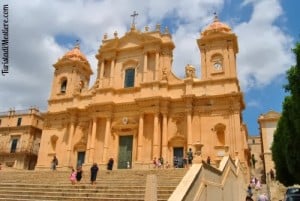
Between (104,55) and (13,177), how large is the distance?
14375mm

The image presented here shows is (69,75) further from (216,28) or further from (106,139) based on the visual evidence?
(216,28)

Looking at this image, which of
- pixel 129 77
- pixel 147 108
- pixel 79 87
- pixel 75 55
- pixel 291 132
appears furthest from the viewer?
pixel 75 55

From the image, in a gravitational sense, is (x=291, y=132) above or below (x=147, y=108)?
below

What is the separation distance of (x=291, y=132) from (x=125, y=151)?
519 inches

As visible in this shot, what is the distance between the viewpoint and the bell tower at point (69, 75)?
3051cm

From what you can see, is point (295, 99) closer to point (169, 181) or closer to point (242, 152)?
point (169, 181)

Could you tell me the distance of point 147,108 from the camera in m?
25.1

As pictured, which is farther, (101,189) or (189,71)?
(189,71)

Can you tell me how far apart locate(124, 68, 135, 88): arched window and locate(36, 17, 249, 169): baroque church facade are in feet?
0.31

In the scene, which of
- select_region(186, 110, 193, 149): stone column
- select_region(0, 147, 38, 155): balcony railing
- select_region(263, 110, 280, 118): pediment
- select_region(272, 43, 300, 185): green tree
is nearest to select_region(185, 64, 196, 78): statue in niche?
select_region(186, 110, 193, 149): stone column

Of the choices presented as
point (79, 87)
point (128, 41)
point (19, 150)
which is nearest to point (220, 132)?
point (128, 41)

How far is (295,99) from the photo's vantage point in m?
11.6

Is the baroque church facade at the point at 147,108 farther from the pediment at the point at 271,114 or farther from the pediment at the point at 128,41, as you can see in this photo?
the pediment at the point at 271,114

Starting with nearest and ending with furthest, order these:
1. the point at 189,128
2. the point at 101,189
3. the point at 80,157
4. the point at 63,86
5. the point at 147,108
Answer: the point at 101,189 → the point at 189,128 → the point at 147,108 → the point at 80,157 → the point at 63,86
